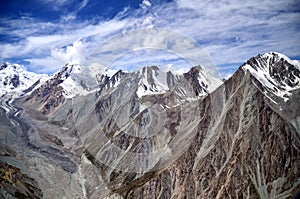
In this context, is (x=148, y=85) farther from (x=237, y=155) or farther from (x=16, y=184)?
(x=237, y=155)

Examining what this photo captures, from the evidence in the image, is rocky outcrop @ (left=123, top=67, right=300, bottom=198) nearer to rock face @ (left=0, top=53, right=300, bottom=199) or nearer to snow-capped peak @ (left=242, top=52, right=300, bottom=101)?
rock face @ (left=0, top=53, right=300, bottom=199)

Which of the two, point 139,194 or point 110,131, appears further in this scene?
point 110,131

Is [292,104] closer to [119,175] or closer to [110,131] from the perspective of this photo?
[119,175]

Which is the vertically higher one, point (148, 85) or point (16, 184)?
point (16, 184)

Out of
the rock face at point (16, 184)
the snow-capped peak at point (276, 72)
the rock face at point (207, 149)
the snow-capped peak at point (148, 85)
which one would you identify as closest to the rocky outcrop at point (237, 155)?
the rock face at point (207, 149)

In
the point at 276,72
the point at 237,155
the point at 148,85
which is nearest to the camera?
the point at 237,155

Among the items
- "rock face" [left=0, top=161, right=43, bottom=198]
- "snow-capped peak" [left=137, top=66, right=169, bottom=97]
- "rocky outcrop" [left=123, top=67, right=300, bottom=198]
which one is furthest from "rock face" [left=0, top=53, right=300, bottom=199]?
"snow-capped peak" [left=137, top=66, right=169, bottom=97]

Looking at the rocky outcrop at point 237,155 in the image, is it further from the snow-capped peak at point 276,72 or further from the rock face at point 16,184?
the rock face at point 16,184

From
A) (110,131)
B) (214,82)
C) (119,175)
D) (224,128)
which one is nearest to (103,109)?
(110,131)

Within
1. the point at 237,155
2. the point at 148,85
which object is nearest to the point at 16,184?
the point at 237,155
